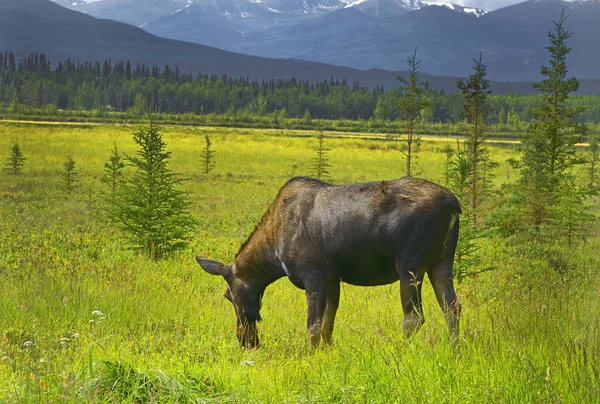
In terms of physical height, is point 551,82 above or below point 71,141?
above

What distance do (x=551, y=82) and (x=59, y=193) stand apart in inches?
768

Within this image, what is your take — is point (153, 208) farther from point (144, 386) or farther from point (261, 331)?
point (144, 386)

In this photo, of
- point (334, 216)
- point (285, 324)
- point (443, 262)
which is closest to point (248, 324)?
point (285, 324)

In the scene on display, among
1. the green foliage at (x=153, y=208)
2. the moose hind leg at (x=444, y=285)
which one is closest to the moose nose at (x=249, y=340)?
the moose hind leg at (x=444, y=285)

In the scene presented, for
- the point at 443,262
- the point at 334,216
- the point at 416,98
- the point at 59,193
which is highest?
the point at 416,98

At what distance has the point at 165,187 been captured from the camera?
13.9 meters

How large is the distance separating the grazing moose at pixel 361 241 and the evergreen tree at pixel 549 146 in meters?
10.5

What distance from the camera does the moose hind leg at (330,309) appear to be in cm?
782

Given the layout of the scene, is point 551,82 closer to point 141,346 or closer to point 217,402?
point 141,346

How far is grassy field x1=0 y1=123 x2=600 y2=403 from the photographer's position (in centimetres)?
532

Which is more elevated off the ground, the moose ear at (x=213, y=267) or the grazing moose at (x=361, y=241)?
the grazing moose at (x=361, y=241)

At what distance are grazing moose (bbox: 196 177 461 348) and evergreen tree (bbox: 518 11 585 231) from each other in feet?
34.4

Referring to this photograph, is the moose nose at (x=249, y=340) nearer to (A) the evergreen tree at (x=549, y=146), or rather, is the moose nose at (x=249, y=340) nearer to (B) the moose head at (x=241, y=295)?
(B) the moose head at (x=241, y=295)

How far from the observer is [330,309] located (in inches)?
312
